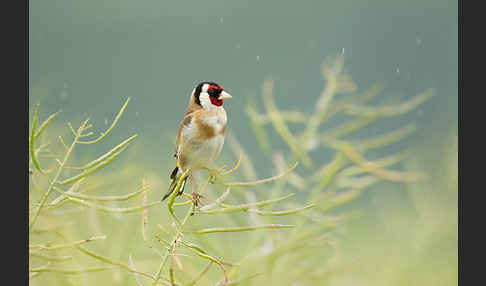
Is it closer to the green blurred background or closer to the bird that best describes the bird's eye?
the bird

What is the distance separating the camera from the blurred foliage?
0.63 meters

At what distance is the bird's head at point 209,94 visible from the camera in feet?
3.05

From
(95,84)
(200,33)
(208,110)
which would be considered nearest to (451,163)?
(208,110)

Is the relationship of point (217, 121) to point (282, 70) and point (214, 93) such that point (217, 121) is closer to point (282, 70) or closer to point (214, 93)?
point (214, 93)

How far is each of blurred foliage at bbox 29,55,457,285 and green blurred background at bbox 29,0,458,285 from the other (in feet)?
0.04

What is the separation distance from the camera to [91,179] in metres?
0.91

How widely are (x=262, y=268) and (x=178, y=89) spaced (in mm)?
3935

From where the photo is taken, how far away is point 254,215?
3.36 feet

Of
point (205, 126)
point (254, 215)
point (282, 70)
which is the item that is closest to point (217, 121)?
point (205, 126)

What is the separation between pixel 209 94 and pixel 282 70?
435 cm

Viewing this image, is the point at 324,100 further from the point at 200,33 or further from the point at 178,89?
the point at 178,89

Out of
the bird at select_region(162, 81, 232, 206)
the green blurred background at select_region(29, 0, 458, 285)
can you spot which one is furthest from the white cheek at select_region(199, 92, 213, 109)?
the green blurred background at select_region(29, 0, 458, 285)

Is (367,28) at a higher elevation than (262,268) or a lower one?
higher

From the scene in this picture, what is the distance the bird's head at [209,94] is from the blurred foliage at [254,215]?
95mm
